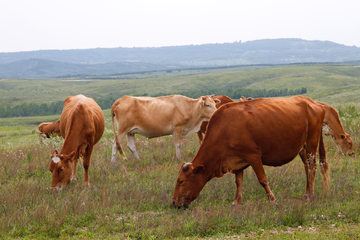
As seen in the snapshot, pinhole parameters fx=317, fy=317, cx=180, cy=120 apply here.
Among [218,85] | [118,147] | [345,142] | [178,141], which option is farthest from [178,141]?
[218,85]

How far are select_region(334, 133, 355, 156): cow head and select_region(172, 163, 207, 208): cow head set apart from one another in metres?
5.65

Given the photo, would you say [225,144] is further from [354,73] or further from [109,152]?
[354,73]

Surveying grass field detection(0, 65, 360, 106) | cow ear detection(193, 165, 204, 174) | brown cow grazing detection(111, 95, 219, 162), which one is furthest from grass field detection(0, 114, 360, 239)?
grass field detection(0, 65, 360, 106)

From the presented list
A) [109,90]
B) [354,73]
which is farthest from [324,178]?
[354,73]

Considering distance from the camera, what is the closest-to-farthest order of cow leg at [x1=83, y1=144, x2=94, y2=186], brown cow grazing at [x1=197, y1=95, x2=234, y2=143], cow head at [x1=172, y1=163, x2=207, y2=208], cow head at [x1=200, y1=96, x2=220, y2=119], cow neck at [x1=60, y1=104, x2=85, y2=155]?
cow head at [x1=172, y1=163, x2=207, y2=208] → cow neck at [x1=60, y1=104, x2=85, y2=155] → cow leg at [x1=83, y1=144, x2=94, y2=186] → cow head at [x1=200, y1=96, x2=220, y2=119] → brown cow grazing at [x1=197, y1=95, x2=234, y2=143]

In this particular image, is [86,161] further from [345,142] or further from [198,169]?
[345,142]

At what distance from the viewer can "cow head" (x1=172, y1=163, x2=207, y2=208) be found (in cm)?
609

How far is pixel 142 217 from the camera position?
575cm

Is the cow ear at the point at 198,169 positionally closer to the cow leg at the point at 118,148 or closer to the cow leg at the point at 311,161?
the cow leg at the point at 311,161

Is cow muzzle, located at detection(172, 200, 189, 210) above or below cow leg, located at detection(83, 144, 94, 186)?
below

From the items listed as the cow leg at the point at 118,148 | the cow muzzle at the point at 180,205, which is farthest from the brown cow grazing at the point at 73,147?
the cow muzzle at the point at 180,205

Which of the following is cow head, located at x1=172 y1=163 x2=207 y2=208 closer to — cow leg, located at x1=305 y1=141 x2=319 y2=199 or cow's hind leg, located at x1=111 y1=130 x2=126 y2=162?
cow leg, located at x1=305 y1=141 x2=319 y2=199

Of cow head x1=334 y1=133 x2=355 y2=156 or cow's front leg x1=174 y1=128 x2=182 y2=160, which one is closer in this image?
cow head x1=334 y1=133 x2=355 y2=156

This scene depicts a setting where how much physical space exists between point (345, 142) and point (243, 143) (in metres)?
5.48
